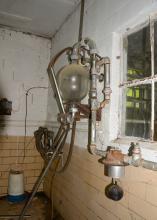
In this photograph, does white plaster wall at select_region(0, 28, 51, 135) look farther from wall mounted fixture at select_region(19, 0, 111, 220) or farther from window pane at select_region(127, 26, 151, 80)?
window pane at select_region(127, 26, 151, 80)

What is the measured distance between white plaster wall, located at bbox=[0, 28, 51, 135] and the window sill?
5.33ft

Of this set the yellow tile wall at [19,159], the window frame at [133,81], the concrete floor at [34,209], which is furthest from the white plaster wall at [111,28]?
the yellow tile wall at [19,159]

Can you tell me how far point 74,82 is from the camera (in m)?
1.45

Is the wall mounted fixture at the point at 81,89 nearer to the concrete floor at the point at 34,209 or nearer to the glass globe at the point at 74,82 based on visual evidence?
the glass globe at the point at 74,82

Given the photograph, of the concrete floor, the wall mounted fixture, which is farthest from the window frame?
the concrete floor

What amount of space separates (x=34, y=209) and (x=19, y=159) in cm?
65

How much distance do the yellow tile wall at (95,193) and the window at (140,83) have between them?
286 millimetres

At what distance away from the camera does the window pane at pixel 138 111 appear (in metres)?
1.42

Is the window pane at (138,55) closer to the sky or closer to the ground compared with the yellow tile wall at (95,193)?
closer to the sky

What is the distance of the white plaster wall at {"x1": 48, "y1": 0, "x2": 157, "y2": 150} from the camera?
1.40m

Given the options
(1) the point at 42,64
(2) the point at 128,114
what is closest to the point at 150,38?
(2) the point at 128,114

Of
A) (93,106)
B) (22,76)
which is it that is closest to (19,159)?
(22,76)

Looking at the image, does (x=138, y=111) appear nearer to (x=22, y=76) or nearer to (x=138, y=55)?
(x=138, y=55)

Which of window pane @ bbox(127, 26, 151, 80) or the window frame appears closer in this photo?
the window frame
